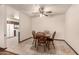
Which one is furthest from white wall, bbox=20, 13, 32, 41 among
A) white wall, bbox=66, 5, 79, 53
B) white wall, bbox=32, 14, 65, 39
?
white wall, bbox=66, 5, 79, 53

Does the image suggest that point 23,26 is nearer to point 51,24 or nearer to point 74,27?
point 51,24

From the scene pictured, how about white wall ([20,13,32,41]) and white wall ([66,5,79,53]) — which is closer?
white wall ([66,5,79,53])

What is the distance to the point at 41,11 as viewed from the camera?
4965mm

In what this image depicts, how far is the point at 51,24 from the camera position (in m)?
7.81

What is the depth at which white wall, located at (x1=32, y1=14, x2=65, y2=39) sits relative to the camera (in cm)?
735

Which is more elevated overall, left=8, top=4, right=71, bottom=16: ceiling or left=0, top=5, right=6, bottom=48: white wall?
left=8, top=4, right=71, bottom=16: ceiling

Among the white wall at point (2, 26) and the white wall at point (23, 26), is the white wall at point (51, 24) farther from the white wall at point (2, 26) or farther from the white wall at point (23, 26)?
the white wall at point (2, 26)

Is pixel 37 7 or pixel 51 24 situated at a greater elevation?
pixel 37 7

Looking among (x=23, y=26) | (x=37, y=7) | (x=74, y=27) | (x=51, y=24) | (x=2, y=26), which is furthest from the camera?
(x=51, y=24)

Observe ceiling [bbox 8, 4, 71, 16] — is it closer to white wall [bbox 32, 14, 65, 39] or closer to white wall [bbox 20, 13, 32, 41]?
white wall [bbox 20, 13, 32, 41]

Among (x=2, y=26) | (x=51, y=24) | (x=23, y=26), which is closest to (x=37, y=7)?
(x=2, y=26)
